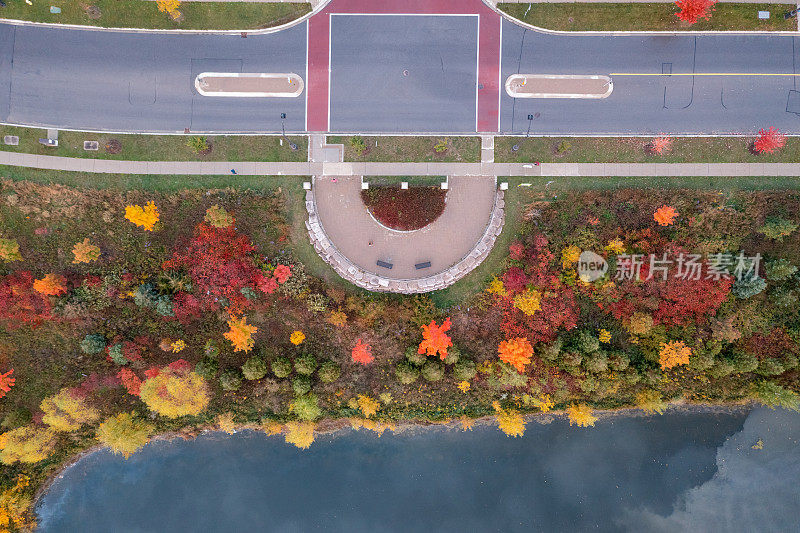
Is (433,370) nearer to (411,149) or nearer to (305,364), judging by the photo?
(305,364)

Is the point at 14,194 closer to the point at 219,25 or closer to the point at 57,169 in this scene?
the point at 57,169

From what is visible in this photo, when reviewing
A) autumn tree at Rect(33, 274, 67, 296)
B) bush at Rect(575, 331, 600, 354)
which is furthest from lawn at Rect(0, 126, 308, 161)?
bush at Rect(575, 331, 600, 354)

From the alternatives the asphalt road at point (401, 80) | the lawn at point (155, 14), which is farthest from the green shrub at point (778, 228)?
the lawn at point (155, 14)

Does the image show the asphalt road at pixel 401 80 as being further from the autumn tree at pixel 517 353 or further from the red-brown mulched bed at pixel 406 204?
the autumn tree at pixel 517 353

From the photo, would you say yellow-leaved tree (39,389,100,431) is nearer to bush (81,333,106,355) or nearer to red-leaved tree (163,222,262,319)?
bush (81,333,106,355)

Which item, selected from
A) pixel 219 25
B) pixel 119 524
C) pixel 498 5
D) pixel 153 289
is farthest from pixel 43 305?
pixel 498 5

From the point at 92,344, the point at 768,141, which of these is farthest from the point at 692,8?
the point at 92,344
